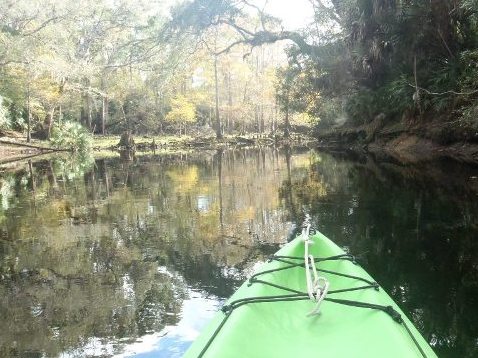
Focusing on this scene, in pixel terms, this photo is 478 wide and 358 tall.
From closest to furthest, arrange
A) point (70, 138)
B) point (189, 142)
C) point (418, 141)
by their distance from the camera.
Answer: point (418, 141) → point (70, 138) → point (189, 142)

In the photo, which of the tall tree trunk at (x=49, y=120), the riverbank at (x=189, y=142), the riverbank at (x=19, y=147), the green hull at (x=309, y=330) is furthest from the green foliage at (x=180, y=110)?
the green hull at (x=309, y=330)

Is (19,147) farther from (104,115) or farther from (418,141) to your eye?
(418,141)

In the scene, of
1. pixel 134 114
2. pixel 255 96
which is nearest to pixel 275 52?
pixel 255 96

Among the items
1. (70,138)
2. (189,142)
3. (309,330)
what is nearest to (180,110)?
(189,142)

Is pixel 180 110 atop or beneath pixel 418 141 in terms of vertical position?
atop

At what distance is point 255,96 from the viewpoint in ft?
146

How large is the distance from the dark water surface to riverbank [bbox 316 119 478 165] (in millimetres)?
2322

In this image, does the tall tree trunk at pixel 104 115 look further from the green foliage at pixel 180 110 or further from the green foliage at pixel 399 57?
the green foliage at pixel 399 57

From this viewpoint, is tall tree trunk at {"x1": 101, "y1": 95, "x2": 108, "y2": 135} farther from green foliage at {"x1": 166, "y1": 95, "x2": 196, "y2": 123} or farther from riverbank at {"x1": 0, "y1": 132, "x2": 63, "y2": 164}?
riverbank at {"x1": 0, "y1": 132, "x2": 63, "y2": 164}

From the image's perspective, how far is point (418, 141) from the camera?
17.6 meters

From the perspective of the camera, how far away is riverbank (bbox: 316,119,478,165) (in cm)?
1430

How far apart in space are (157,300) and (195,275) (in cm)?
77

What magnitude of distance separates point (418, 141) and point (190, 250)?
13.8 m

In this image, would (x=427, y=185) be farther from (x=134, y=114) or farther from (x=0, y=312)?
(x=134, y=114)
